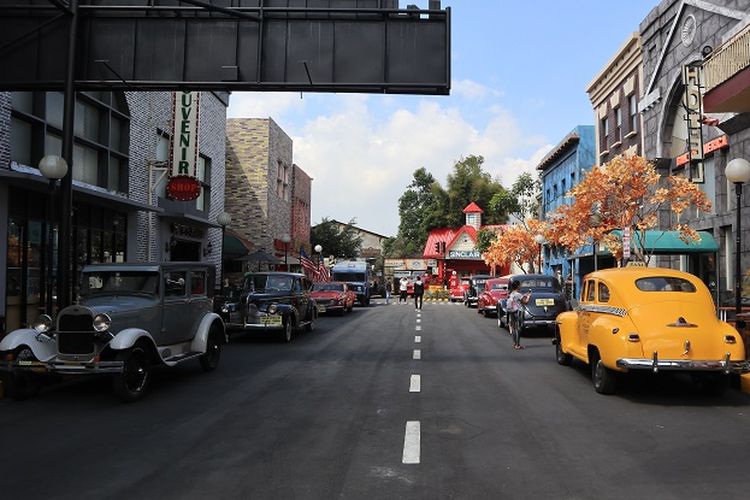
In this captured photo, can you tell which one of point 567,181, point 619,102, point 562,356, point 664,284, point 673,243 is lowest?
point 562,356

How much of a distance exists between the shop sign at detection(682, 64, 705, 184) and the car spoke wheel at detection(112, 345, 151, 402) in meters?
15.7

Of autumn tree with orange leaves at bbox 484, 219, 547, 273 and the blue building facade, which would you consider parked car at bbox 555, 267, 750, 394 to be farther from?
autumn tree with orange leaves at bbox 484, 219, 547, 273

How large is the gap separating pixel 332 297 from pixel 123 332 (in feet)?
55.8

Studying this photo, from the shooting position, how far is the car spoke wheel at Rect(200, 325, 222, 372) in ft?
35.5

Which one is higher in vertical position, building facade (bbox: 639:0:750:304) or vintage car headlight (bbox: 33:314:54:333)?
building facade (bbox: 639:0:750:304)

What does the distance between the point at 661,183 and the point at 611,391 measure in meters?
15.1

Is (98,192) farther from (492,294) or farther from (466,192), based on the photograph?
(466,192)

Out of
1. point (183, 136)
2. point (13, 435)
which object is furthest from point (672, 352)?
point (183, 136)

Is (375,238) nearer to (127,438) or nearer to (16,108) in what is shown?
(16,108)

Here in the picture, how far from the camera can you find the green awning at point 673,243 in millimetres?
17812

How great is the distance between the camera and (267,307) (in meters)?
15.4

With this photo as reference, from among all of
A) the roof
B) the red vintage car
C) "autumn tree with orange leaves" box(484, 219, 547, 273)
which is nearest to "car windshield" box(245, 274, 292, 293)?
the red vintage car

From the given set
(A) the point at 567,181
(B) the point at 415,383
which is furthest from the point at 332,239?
(B) the point at 415,383

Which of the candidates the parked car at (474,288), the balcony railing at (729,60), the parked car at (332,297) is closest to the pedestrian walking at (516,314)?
the balcony railing at (729,60)
